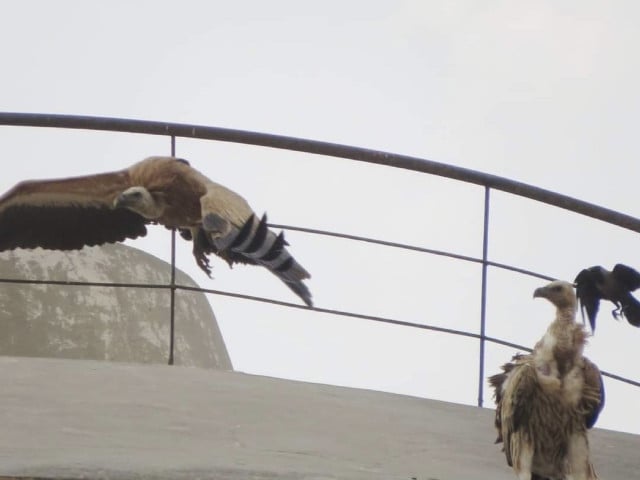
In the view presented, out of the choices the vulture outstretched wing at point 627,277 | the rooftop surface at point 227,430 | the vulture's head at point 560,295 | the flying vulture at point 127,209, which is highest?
the flying vulture at point 127,209

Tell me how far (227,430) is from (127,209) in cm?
238

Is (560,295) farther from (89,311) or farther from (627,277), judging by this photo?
(89,311)

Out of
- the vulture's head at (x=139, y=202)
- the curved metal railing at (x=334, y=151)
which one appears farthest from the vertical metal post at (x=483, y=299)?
the vulture's head at (x=139, y=202)

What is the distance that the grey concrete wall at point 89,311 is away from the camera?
14109mm

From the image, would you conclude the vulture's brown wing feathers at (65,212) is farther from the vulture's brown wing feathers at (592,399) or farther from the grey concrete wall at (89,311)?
the grey concrete wall at (89,311)

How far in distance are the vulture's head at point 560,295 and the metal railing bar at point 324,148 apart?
134 cm

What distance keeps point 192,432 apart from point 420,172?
86.7 inches

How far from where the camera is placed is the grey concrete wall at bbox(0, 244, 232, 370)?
14.1 meters

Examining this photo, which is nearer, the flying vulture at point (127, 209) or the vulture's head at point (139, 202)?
the flying vulture at point (127, 209)

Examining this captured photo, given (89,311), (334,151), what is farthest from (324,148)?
(89,311)

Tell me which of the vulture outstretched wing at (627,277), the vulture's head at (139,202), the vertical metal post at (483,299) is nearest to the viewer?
the vulture outstretched wing at (627,277)

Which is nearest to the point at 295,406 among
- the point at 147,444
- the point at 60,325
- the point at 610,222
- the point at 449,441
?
the point at 449,441

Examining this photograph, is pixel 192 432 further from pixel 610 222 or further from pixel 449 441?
pixel 610 222

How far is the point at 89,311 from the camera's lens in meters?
14.6
